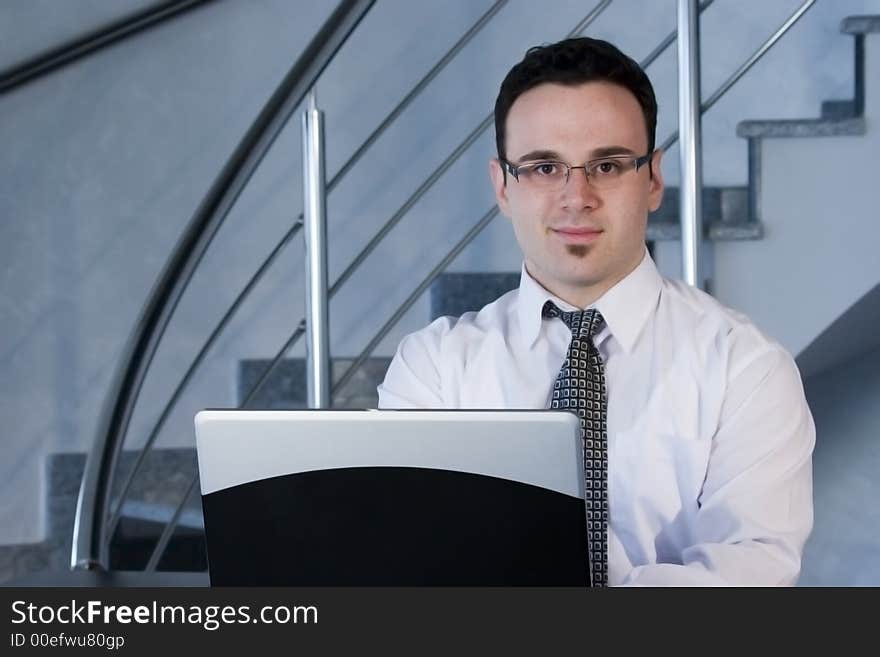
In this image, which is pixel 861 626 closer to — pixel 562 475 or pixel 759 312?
pixel 562 475

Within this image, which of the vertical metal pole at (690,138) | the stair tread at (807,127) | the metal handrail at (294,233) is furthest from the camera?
the metal handrail at (294,233)

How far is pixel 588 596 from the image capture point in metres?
0.54

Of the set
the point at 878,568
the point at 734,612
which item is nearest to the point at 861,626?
the point at 734,612

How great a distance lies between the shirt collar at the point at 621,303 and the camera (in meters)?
1.31

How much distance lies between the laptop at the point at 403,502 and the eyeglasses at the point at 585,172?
54cm

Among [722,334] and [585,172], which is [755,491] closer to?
[722,334]

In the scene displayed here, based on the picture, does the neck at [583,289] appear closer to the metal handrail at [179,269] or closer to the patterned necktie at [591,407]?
the patterned necktie at [591,407]

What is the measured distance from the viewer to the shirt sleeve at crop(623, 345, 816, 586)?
3.63 ft

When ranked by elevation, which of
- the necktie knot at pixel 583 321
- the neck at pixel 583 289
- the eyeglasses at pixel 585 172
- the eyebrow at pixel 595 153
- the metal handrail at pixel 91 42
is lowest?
the necktie knot at pixel 583 321

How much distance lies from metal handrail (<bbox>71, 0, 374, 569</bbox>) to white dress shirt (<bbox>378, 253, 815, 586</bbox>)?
2.00 feet

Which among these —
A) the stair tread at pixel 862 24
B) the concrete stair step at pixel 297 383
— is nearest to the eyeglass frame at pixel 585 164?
the stair tread at pixel 862 24

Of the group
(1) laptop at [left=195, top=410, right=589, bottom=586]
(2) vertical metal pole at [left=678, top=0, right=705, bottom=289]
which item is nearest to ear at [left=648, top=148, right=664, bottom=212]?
(2) vertical metal pole at [left=678, top=0, right=705, bottom=289]

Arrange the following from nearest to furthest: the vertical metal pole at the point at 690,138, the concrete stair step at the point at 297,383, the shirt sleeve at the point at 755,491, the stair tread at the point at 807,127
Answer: the shirt sleeve at the point at 755,491 → the vertical metal pole at the point at 690,138 → the stair tread at the point at 807,127 → the concrete stair step at the point at 297,383

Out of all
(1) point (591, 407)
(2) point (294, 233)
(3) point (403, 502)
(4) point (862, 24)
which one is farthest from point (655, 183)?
(2) point (294, 233)
